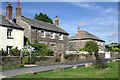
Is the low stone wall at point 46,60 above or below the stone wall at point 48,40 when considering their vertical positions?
below

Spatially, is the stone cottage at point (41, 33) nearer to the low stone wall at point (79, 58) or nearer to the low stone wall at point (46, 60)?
the low stone wall at point (79, 58)

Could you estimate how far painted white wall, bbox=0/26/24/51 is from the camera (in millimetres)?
37438

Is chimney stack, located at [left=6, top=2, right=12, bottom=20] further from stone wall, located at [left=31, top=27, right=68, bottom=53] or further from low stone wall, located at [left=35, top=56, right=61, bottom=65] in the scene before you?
low stone wall, located at [left=35, top=56, right=61, bottom=65]

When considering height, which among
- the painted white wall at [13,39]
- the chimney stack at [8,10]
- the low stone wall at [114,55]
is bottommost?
the low stone wall at [114,55]

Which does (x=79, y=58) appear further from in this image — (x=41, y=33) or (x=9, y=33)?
(x=9, y=33)

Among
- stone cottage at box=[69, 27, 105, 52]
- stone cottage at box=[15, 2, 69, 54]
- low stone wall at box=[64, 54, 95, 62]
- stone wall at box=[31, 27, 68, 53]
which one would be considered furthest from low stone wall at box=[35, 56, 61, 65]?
stone cottage at box=[69, 27, 105, 52]

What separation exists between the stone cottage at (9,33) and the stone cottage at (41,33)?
3.47 m

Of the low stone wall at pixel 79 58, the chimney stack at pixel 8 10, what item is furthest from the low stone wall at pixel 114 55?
the chimney stack at pixel 8 10

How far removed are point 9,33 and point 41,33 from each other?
971 centimetres

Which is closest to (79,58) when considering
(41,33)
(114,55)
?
(41,33)

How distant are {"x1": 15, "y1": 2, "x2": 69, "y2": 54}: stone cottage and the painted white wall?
3681 mm

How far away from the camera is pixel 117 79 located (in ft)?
50.9

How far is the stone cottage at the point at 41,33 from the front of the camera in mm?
45625

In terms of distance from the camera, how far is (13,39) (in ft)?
132
